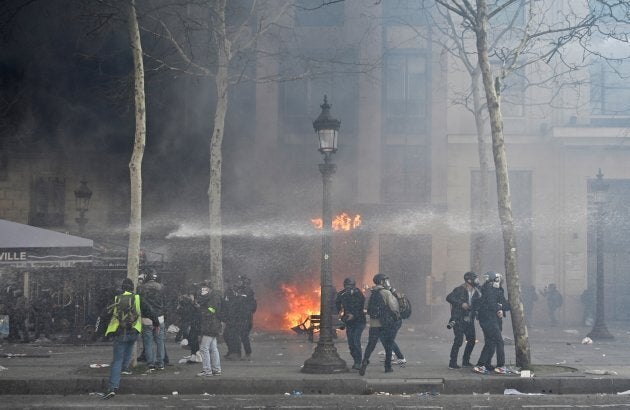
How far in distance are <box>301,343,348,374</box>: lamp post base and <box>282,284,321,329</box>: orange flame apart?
12161mm

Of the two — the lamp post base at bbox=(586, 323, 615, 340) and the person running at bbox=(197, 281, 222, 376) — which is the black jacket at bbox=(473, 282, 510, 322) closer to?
the person running at bbox=(197, 281, 222, 376)

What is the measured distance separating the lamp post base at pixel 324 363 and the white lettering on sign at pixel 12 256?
6952mm

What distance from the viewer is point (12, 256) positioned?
1617cm

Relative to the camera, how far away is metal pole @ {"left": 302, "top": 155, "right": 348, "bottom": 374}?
12961 millimetres

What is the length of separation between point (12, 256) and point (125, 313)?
6095 millimetres

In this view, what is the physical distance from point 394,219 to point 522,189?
4664 mm

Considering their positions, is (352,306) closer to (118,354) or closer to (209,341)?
(209,341)

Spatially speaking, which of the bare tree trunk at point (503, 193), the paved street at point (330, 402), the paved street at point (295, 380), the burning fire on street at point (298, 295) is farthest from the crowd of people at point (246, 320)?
the burning fire on street at point (298, 295)

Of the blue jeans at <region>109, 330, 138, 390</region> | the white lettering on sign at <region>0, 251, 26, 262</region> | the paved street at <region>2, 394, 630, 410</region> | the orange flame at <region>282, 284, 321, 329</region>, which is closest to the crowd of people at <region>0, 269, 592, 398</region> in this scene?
the blue jeans at <region>109, 330, 138, 390</region>

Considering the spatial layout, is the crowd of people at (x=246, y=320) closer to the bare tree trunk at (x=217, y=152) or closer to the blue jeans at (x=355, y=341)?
the blue jeans at (x=355, y=341)

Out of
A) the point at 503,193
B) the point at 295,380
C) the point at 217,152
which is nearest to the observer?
the point at 295,380

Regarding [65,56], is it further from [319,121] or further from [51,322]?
[319,121]

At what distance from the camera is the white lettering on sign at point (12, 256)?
52.6 ft

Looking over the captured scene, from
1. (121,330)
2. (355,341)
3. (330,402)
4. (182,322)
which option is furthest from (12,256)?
(330,402)
